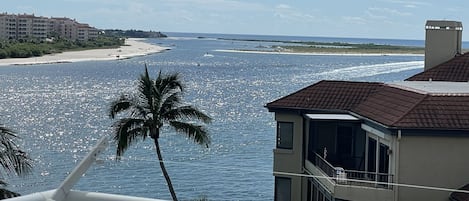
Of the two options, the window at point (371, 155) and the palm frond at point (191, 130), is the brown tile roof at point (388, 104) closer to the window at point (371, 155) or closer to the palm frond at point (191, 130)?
the window at point (371, 155)

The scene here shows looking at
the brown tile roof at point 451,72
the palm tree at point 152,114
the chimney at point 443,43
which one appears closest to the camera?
the palm tree at point 152,114

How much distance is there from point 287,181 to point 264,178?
18556mm

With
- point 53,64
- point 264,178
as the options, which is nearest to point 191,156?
point 264,178

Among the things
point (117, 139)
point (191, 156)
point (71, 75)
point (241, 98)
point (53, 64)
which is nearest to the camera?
point (117, 139)

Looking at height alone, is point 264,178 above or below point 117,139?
below

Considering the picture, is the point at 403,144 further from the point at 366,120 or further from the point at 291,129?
the point at 291,129

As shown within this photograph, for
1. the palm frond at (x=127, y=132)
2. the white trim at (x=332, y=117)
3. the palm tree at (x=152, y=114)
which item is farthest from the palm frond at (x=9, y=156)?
the white trim at (x=332, y=117)

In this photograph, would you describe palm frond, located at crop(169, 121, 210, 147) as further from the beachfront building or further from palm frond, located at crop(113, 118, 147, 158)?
the beachfront building

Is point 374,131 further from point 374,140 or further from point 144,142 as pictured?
point 144,142

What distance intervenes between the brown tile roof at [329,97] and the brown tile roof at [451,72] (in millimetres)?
3794

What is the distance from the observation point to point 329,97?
2192 cm

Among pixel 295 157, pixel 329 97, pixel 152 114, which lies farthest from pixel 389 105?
pixel 152 114

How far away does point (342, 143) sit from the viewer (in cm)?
2108

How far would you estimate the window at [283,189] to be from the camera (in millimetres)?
21609
